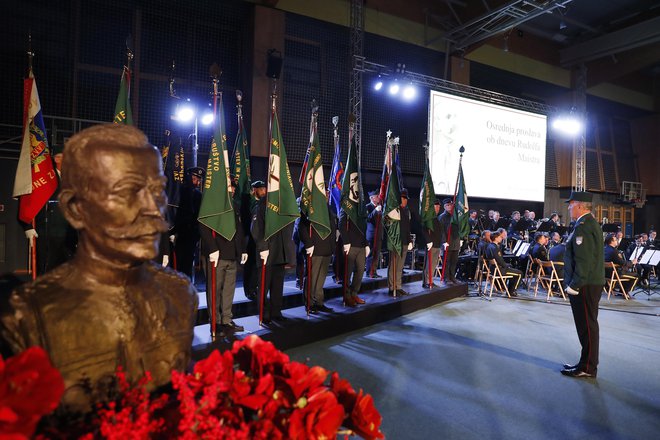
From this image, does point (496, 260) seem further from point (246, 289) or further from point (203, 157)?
point (203, 157)

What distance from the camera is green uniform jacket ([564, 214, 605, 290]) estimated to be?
11.1 feet

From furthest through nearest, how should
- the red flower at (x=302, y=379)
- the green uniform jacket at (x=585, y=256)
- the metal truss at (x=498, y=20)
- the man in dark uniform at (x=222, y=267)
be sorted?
the metal truss at (x=498, y=20), the man in dark uniform at (x=222, y=267), the green uniform jacket at (x=585, y=256), the red flower at (x=302, y=379)

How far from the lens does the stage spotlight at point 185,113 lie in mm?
6703

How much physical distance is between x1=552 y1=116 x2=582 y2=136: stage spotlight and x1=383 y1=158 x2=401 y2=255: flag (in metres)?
7.79

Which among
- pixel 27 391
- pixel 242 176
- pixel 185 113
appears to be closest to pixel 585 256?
pixel 242 176

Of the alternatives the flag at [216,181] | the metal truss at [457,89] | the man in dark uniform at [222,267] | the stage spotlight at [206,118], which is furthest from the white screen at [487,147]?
the flag at [216,181]

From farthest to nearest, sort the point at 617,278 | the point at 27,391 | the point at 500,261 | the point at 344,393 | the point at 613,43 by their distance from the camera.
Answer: the point at 613,43 < the point at 617,278 < the point at 500,261 < the point at 344,393 < the point at 27,391

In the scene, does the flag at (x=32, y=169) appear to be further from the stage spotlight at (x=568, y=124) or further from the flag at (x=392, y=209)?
the stage spotlight at (x=568, y=124)

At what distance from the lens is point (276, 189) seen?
12.7 feet

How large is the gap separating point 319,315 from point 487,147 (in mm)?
6748

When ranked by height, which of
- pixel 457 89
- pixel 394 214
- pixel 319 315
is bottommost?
pixel 319 315

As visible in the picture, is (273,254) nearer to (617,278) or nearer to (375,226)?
(375,226)

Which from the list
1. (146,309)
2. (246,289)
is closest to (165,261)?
(246,289)

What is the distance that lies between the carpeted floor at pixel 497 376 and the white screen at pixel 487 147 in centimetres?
424
